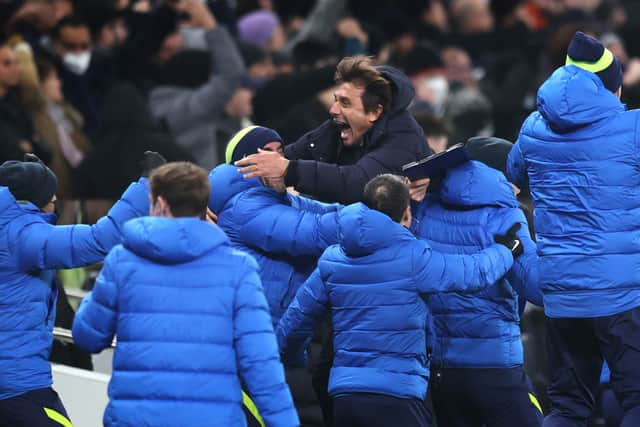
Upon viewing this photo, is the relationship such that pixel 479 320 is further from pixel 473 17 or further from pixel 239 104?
pixel 473 17

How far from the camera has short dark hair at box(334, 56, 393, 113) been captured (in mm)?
8211

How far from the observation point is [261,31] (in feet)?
51.2

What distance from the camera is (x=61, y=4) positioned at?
535 inches

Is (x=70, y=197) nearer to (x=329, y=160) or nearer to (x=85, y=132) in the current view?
(x=85, y=132)

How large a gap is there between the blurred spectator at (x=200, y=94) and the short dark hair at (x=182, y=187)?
18.8 ft

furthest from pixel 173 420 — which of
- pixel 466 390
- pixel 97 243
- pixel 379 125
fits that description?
pixel 379 125

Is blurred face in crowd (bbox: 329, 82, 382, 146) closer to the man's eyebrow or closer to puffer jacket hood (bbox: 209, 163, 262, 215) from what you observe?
the man's eyebrow

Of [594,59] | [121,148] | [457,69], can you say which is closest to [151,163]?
[594,59]

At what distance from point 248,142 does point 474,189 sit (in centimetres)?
117

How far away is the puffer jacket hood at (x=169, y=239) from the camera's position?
6.34m

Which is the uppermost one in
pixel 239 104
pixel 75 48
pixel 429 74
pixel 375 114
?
pixel 375 114

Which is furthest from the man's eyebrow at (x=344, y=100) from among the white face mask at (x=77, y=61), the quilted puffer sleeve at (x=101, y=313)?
the white face mask at (x=77, y=61)

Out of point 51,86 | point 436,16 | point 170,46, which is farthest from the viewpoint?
point 436,16

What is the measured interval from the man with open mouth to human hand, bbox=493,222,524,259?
74cm
